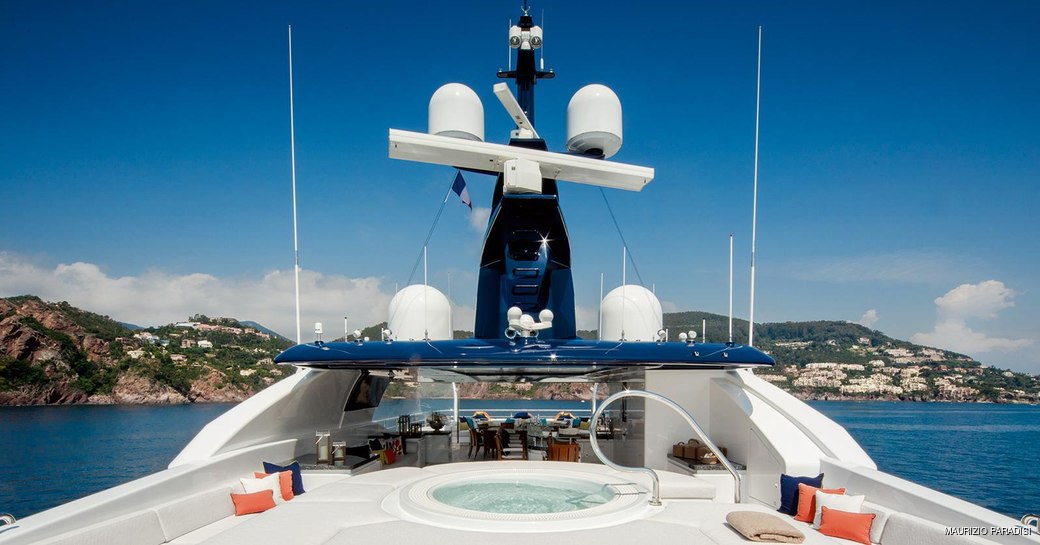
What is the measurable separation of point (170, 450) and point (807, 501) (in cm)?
3320

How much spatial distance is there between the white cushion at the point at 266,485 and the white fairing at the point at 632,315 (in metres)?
5.52

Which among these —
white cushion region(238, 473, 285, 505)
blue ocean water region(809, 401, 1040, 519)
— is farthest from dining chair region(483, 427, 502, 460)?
blue ocean water region(809, 401, 1040, 519)

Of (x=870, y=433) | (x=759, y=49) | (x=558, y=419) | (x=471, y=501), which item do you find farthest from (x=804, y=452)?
(x=870, y=433)

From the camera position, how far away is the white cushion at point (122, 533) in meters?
4.28

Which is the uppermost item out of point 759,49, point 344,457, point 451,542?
point 759,49

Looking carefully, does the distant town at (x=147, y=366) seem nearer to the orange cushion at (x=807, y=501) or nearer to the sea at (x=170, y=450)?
the sea at (x=170, y=450)

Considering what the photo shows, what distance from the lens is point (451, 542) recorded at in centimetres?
452

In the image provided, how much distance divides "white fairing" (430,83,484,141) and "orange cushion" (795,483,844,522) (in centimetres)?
593

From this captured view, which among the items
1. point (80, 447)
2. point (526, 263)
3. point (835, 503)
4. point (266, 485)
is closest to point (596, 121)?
point (526, 263)

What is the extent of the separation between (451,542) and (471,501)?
6.42 ft

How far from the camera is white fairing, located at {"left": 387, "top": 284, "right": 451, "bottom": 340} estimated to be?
9797mm

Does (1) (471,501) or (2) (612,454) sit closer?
(1) (471,501)

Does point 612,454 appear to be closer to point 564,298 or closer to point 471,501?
point 564,298

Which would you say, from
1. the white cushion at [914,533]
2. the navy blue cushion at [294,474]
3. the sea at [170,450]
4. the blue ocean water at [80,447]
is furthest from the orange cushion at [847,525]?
the blue ocean water at [80,447]
